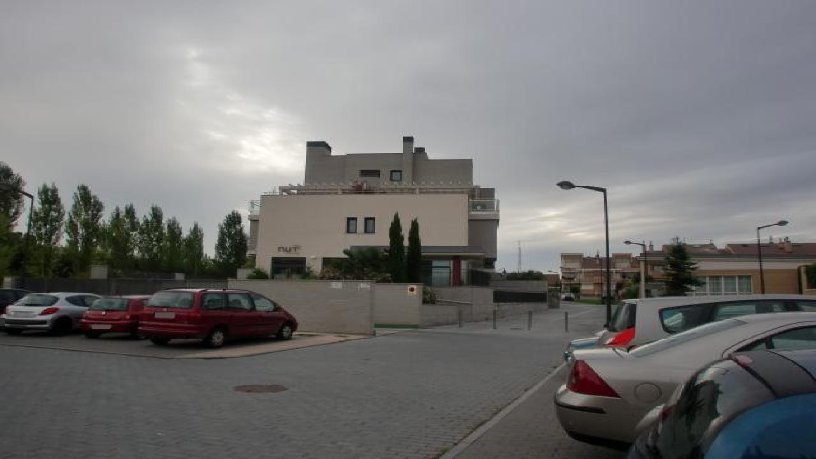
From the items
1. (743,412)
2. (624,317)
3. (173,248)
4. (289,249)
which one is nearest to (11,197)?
(173,248)

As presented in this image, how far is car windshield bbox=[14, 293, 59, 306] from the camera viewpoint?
18.5m

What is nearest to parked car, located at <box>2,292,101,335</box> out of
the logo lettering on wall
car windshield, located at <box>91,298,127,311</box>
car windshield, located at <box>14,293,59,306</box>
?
car windshield, located at <box>14,293,59,306</box>

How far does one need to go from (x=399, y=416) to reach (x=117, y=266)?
5594 cm

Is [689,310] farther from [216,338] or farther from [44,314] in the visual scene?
[44,314]

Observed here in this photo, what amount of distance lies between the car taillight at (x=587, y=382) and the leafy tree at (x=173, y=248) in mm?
64096

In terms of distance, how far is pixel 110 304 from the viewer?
18.0 meters

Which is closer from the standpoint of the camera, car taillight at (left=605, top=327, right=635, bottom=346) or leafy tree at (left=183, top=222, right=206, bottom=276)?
car taillight at (left=605, top=327, right=635, bottom=346)

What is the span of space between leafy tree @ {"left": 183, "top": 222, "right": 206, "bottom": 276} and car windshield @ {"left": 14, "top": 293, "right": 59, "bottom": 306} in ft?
162

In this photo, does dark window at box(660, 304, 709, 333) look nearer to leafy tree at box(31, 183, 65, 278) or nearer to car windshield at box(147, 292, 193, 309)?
car windshield at box(147, 292, 193, 309)

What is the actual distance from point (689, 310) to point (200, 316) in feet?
37.7

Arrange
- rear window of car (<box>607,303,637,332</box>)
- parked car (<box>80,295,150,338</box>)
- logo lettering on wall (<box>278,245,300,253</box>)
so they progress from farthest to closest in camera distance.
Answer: logo lettering on wall (<box>278,245,300,253</box>) < parked car (<box>80,295,150,338</box>) < rear window of car (<box>607,303,637,332</box>)

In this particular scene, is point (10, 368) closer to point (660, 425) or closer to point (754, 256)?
point (660, 425)

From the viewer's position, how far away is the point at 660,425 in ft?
9.50

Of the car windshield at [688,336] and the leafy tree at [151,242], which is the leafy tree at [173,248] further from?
the car windshield at [688,336]
